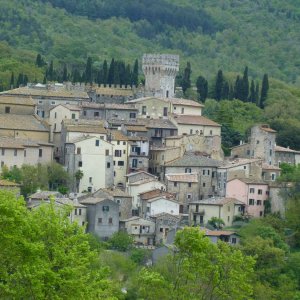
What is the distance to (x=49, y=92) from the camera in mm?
106812

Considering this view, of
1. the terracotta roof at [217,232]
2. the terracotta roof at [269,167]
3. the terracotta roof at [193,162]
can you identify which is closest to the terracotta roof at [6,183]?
the terracotta roof at [217,232]

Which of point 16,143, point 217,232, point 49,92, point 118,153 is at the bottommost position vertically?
point 217,232

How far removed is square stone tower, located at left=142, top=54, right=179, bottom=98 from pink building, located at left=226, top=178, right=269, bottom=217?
1797 cm

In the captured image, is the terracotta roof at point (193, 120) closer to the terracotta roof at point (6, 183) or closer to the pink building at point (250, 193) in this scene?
the pink building at point (250, 193)

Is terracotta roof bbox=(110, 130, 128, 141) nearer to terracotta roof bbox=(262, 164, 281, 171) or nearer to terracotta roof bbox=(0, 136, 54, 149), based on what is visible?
terracotta roof bbox=(0, 136, 54, 149)

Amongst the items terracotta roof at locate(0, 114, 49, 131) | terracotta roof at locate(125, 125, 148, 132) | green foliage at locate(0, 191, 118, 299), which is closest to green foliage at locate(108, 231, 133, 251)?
terracotta roof at locate(125, 125, 148, 132)

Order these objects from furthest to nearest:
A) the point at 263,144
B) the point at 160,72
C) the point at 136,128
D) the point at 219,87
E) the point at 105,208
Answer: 1. the point at 219,87
2. the point at 160,72
3. the point at 263,144
4. the point at 136,128
5. the point at 105,208

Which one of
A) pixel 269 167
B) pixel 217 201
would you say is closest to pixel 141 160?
pixel 217 201

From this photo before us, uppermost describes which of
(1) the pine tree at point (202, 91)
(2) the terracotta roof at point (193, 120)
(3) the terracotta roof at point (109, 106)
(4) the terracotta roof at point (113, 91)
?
(1) the pine tree at point (202, 91)

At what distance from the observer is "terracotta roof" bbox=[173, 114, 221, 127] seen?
105m

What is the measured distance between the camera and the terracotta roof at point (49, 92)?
10616 cm

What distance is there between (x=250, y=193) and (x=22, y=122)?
15342 millimetres

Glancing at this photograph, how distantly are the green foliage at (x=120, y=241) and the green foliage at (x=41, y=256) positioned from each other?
36789 millimetres

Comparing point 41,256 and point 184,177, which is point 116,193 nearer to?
point 184,177
